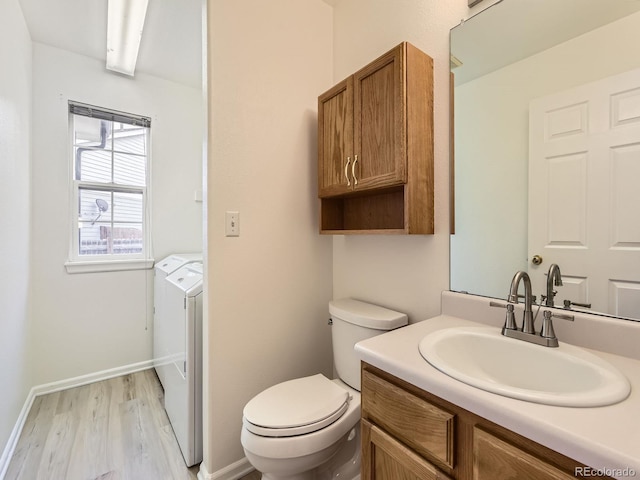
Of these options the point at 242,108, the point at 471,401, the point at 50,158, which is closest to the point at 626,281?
the point at 471,401

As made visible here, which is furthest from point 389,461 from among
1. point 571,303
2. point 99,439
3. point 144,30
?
point 144,30

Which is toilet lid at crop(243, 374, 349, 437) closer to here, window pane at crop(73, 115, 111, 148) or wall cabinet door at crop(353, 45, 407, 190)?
wall cabinet door at crop(353, 45, 407, 190)

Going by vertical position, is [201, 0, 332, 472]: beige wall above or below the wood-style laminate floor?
above

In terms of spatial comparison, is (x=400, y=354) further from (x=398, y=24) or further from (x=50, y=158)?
(x=50, y=158)

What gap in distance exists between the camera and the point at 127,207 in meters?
2.57

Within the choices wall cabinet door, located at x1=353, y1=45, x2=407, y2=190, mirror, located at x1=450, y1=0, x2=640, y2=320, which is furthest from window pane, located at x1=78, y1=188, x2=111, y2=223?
mirror, located at x1=450, y1=0, x2=640, y2=320

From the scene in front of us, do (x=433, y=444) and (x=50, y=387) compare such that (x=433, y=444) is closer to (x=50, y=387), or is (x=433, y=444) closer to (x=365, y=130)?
(x=365, y=130)

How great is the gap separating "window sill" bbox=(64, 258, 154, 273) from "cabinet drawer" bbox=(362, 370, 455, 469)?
2.37 meters

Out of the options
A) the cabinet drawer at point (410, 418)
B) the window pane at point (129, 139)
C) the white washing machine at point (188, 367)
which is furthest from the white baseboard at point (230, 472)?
the window pane at point (129, 139)

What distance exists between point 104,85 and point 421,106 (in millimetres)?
2612

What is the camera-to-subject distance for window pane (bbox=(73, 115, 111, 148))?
7.75 ft

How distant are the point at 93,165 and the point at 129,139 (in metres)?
0.37

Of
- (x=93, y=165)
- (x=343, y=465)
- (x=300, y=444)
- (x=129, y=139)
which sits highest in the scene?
(x=129, y=139)

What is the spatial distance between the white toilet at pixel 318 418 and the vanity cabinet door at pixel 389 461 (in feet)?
0.84
